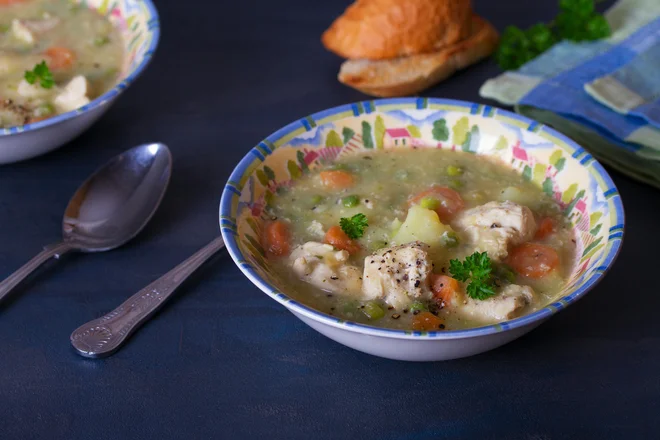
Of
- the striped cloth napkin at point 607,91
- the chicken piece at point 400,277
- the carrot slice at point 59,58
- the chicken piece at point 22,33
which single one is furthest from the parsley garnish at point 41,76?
the striped cloth napkin at point 607,91

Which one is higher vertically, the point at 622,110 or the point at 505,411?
the point at 622,110

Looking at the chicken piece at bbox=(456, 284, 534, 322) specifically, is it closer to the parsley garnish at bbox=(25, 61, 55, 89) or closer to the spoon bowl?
the spoon bowl

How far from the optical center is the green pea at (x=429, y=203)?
8.27ft

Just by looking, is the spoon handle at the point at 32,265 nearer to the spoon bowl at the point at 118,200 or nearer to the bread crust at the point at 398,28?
the spoon bowl at the point at 118,200

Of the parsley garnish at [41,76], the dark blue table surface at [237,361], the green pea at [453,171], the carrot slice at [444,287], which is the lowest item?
the dark blue table surface at [237,361]

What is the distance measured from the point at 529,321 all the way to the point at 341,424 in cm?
62

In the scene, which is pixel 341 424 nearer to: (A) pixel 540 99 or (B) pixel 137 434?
(B) pixel 137 434

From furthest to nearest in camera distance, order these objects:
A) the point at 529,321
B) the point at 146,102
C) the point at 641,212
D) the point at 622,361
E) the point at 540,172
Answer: the point at 146,102, the point at 641,212, the point at 540,172, the point at 622,361, the point at 529,321

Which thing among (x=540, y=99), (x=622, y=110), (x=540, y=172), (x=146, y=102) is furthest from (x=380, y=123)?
(x=146, y=102)

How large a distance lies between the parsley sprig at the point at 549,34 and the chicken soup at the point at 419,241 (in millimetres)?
1024

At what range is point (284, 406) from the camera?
2262 millimetres

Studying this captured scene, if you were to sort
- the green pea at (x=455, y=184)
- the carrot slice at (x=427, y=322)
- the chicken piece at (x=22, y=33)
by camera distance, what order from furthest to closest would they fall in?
the chicken piece at (x=22, y=33) → the green pea at (x=455, y=184) → the carrot slice at (x=427, y=322)

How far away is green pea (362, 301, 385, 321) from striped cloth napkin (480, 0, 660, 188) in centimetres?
141

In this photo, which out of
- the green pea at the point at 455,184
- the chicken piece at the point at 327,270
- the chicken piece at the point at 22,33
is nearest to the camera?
the chicken piece at the point at 327,270
